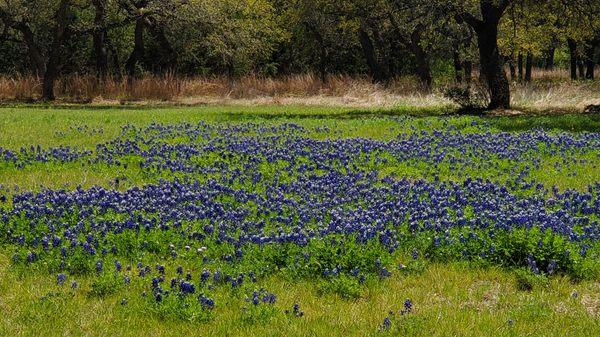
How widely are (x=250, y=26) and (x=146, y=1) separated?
675cm

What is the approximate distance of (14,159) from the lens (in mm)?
12031

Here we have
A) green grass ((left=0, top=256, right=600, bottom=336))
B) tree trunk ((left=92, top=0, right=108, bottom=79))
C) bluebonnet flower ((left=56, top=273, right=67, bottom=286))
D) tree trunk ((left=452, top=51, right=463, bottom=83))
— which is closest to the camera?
green grass ((left=0, top=256, right=600, bottom=336))

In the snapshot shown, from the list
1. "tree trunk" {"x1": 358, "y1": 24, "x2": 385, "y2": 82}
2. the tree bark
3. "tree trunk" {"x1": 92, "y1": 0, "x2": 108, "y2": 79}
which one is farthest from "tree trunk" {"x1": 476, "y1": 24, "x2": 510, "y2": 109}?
"tree trunk" {"x1": 92, "y1": 0, "x2": 108, "y2": 79}

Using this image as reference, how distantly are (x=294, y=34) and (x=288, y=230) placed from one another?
149ft

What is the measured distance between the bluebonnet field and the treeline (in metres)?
15.1

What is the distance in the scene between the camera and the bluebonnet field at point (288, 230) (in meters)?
5.79

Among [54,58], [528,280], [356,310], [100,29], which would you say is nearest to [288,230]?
[356,310]

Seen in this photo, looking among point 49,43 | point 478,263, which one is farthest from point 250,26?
point 478,263

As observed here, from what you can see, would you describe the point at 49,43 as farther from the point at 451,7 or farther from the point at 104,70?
the point at 451,7

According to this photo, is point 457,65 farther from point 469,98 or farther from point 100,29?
point 100,29

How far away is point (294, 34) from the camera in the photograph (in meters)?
51.1

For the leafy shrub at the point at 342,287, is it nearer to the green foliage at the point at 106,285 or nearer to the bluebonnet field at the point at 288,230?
the bluebonnet field at the point at 288,230

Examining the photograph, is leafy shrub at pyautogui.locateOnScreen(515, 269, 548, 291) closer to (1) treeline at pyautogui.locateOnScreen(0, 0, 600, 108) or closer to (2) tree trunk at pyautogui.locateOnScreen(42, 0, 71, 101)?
(1) treeline at pyautogui.locateOnScreen(0, 0, 600, 108)

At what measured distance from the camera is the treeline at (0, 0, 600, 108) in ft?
82.0
